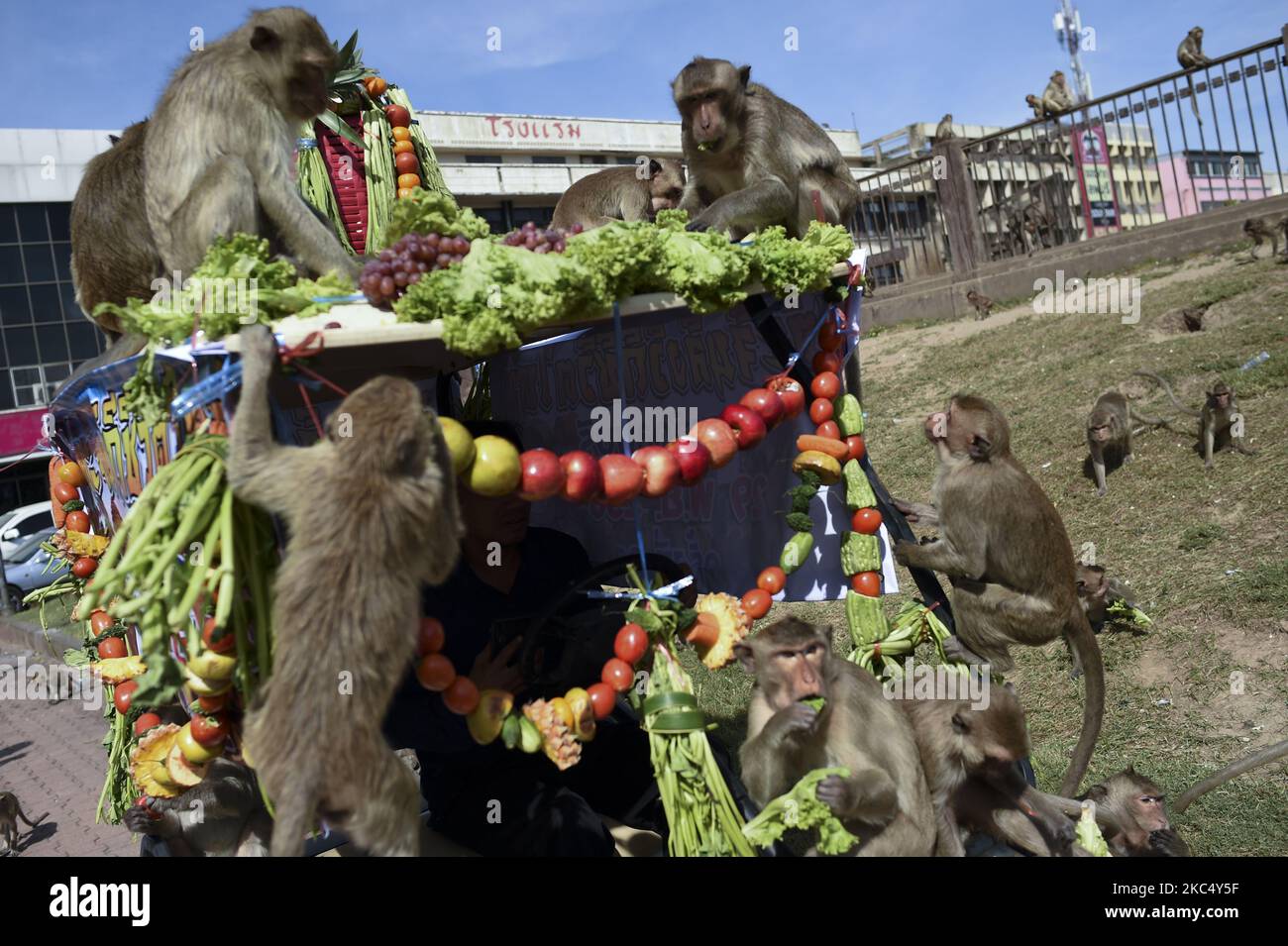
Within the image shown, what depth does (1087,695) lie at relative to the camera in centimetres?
382

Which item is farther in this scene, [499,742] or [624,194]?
[624,194]

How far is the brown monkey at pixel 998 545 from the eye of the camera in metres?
4.06

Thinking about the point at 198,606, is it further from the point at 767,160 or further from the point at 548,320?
the point at 767,160

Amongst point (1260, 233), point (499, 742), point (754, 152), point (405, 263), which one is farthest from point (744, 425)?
point (1260, 233)

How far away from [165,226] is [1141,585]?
5696 mm

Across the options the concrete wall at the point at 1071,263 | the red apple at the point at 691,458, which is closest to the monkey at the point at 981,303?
the concrete wall at the point at 1071,263

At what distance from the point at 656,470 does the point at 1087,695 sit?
2.17 m

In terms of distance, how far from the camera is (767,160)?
15.2 ft

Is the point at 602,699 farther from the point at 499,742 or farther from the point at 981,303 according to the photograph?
the point at 981,303

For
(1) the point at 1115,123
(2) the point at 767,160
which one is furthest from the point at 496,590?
(1) the point at 1115,123

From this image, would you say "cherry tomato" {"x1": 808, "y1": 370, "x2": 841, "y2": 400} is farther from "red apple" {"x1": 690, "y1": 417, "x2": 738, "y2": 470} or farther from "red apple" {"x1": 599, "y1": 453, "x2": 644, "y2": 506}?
"red apple" {"x1": 599, "y1": 453, "x2": 644, "y2": 506}

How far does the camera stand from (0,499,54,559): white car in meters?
18.6

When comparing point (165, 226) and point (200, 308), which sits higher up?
point (165, 226)
